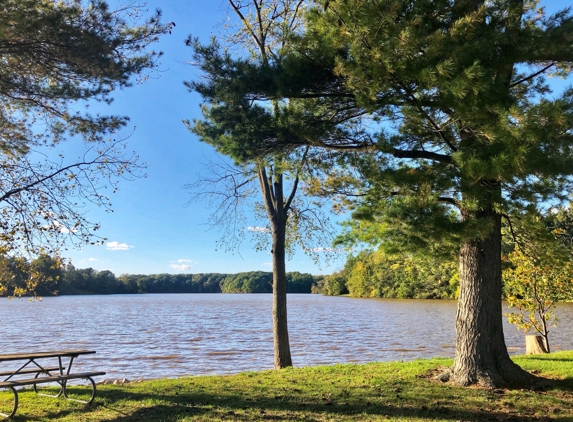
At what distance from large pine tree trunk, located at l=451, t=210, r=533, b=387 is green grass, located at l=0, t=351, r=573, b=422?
0.29 meters

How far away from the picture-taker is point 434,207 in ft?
18.3

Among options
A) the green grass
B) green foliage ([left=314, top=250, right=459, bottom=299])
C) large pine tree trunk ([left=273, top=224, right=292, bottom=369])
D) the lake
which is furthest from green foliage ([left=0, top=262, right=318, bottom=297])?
the green grass

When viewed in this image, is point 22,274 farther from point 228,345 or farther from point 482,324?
point 228,345

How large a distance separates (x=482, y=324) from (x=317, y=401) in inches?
98.4

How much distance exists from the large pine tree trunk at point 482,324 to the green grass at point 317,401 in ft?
0.96

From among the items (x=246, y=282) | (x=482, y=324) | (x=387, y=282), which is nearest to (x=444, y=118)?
(x=482, y=324)

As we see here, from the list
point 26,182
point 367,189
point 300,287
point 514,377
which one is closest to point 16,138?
point 26,182

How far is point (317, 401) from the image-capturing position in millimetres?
5594

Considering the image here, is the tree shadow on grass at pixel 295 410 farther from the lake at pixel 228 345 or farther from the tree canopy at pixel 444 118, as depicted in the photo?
the lake at pixel 228 345

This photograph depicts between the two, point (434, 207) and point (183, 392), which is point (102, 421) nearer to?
point (183, 392)

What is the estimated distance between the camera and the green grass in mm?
4906

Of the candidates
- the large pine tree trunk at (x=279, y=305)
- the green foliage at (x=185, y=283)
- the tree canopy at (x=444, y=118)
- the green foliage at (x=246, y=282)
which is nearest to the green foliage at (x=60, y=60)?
the tree canopy at (x=444, y=118)

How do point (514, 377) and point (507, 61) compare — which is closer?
point (507, 61)

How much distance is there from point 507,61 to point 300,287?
123 meters
